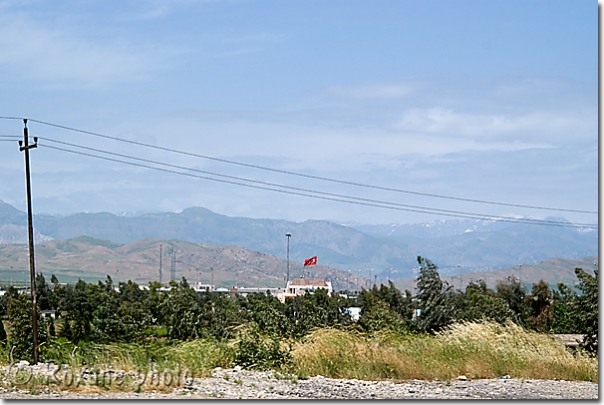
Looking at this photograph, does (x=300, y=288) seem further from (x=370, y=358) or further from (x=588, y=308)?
(x=370, y=358)

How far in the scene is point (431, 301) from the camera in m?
20.5

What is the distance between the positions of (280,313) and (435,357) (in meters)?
2.70

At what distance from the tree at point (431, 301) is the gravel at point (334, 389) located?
33.6 feet

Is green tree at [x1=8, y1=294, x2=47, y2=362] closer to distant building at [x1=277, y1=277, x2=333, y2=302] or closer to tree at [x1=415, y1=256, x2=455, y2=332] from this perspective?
tree at [x1=415, y1=256, x2=455, y2=332]

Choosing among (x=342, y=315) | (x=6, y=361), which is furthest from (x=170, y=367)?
(x=342, y=315)

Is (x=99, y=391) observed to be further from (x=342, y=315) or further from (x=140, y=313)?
(x=140, y=313)

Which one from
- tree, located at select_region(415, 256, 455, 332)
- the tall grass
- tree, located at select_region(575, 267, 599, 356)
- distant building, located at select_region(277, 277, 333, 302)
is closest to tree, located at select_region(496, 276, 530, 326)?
distant building, located at select_region(277, 277, 333, 302)

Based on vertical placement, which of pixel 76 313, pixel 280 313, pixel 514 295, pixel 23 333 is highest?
pixel 280 313

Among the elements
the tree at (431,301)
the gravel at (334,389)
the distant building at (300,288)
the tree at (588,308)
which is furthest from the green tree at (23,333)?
the distant building at (300,288)

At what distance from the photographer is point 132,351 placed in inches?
388

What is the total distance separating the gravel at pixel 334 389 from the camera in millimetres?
7715

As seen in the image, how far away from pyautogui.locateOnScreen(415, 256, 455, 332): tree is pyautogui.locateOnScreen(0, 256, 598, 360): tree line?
0.09 feet

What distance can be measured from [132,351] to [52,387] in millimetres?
1993

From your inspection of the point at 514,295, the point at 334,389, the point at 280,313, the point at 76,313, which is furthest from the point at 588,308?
the point at 514,295
